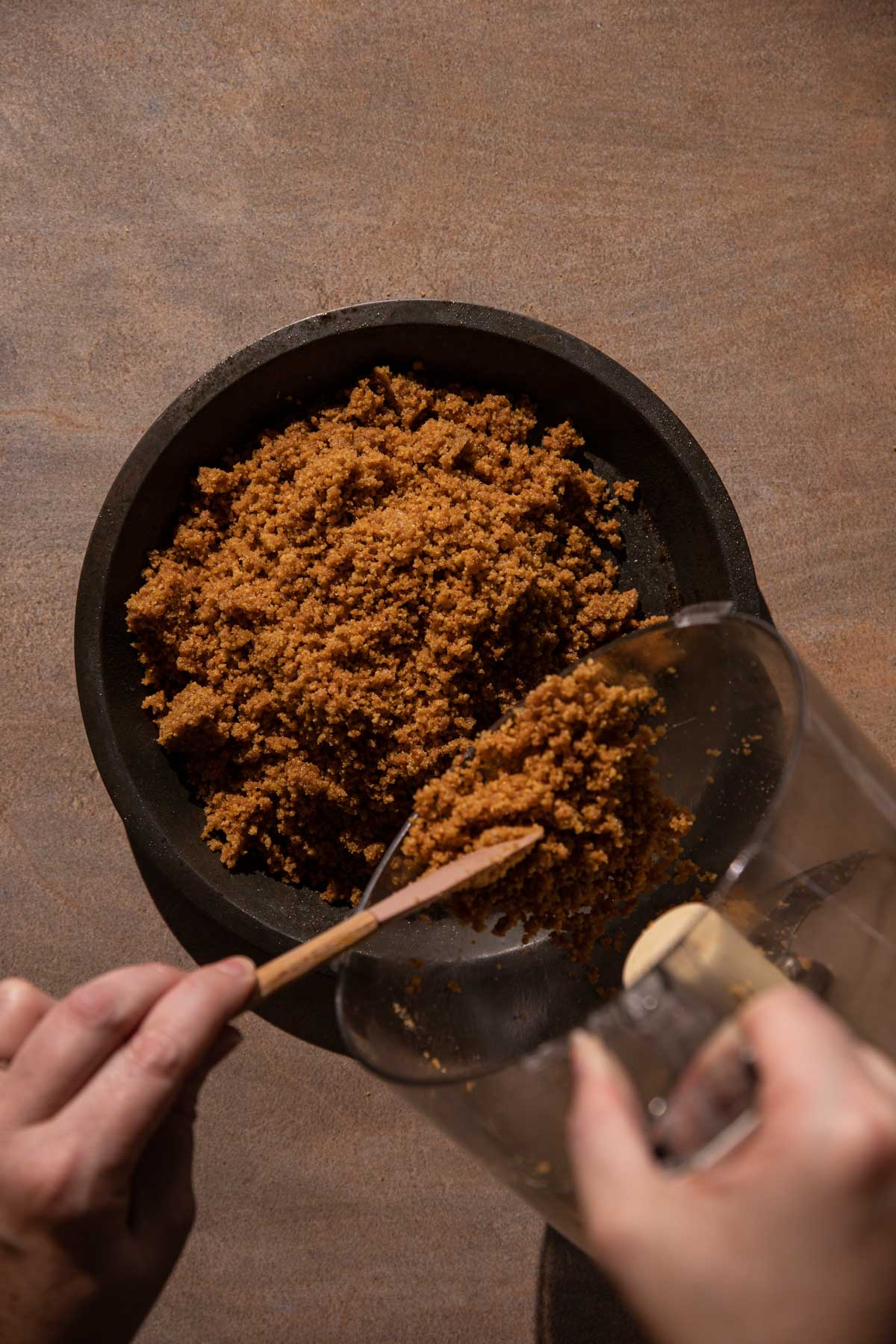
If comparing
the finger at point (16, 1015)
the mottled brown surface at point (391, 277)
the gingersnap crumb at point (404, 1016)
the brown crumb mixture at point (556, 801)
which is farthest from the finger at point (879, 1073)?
the mottled brown surface at point (391, 277)

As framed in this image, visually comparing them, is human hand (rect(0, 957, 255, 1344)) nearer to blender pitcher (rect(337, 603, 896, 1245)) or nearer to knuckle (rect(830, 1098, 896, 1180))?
blender pitcher (rect(337, 603, 896, 1245))

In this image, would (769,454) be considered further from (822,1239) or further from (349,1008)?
(822,1239)

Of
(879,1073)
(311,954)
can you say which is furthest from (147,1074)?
(879,1073)

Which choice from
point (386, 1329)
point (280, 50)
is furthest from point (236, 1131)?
point (280, 50)

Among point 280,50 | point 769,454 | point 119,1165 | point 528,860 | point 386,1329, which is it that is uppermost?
point 280,50

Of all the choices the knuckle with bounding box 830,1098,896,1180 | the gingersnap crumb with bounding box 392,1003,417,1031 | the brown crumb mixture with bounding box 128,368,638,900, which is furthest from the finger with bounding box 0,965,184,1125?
the knuckle with bounding box 830,1098,896,1180

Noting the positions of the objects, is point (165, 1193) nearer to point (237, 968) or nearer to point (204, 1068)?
point (204, 1068)
